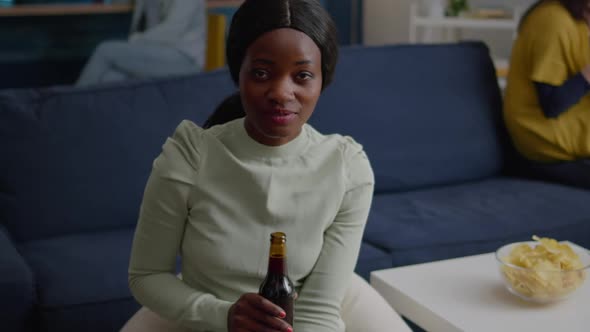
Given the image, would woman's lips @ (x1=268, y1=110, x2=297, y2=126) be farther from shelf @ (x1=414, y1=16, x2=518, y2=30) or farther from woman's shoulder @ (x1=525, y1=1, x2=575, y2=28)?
shelf @ (x1=414, y1=16, x2=518, y2=30)

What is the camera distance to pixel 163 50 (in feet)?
14.2

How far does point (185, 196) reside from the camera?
4.31ft

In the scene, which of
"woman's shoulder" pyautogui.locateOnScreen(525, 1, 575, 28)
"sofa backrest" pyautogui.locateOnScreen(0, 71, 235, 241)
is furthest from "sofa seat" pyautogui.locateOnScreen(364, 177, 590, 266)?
"sofa backrest" pyautogui.locateOnScreen(0, 71, 235, 241)

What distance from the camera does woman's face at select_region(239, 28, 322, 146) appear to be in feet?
4.10

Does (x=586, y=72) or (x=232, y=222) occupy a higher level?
(x=232, y=222)

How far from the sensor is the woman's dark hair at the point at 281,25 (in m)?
1.26

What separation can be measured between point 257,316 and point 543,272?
648mm

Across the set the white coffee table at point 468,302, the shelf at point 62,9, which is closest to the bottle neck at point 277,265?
the white coffee table at point 468,302

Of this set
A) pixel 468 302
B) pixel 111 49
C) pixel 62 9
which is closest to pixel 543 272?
pixel 468 302

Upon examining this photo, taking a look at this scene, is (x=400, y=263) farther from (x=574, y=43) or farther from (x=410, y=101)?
(x=574, y=43)

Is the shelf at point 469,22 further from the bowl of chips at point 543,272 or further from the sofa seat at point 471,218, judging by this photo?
the bowl of chips at point 543,272

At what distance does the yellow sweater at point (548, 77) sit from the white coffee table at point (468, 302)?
1018mm

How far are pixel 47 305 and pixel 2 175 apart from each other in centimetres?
52

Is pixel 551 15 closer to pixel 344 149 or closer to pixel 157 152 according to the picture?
pixel 157 152
